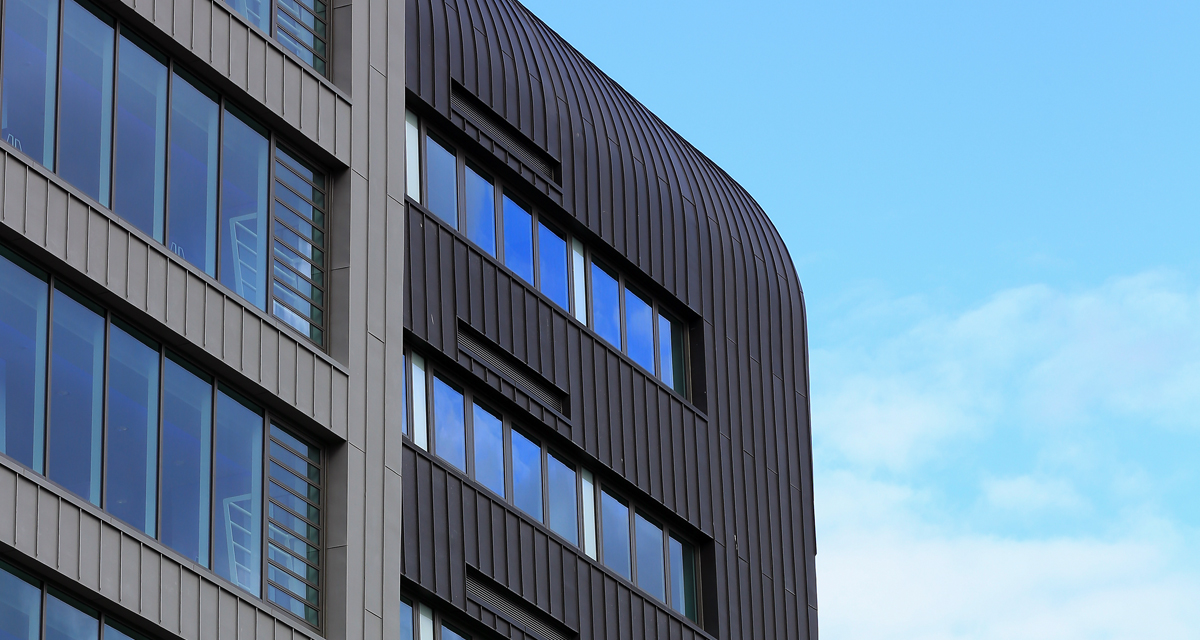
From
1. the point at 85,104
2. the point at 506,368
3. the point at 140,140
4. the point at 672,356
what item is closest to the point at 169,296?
the point at 140,140

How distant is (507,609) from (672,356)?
753 centimetres

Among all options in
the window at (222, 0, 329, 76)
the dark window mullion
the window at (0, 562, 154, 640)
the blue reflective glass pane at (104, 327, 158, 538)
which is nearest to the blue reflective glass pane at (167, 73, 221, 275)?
the dark window mullion

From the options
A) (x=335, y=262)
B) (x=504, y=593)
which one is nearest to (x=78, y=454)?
(x=335, y=262)

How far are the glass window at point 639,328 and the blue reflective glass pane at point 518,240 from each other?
2741 millimetres

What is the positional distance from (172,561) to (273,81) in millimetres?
6797

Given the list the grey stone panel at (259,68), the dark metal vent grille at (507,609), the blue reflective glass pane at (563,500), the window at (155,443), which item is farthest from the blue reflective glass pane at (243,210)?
the blue reflective glass pane at (563,500)

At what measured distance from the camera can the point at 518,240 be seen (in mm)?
34125

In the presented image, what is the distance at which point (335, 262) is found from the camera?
28.1 meters

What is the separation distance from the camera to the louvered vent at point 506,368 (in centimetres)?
3209

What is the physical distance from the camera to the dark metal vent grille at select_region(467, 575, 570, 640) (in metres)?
30.7

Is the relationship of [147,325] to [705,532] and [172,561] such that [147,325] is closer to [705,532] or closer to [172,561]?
[172,561]

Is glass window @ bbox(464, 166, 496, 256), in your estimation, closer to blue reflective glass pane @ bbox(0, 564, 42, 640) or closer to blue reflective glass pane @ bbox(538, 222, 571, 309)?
blue reflective glass pane @ bbox(538, 222, 571, 309)

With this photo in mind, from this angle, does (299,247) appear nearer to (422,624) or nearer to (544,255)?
(422,624)

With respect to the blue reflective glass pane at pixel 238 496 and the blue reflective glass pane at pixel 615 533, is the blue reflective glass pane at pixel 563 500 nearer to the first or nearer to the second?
the blue reflective glass pane at pixel 615 533
